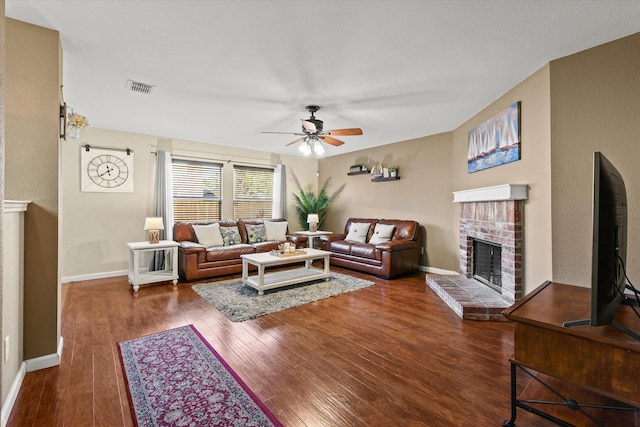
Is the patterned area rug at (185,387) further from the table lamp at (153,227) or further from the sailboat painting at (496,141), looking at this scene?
the sailboat painting at (496,141)

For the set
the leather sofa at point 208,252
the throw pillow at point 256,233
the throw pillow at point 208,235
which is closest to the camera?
the leather sofa at point 208,252

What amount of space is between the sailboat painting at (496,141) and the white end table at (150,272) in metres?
4.57

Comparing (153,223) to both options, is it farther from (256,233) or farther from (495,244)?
(495,244)

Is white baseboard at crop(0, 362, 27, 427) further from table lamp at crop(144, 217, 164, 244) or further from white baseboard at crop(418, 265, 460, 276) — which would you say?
white baseboard at crop(418, 265, 460, 276)

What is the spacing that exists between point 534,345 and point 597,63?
246 cm

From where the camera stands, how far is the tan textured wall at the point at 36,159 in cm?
206

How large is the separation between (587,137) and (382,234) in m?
3.34

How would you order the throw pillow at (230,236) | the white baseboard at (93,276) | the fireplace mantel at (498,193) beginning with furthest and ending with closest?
the throw pillow at (230,236)
the white baseboard at (93,276)
the fireplace mantel at (498,193)

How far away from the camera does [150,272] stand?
15.6 ft

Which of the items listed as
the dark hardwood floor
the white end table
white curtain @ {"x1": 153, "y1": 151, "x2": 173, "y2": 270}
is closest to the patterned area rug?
the dark hardwood floor

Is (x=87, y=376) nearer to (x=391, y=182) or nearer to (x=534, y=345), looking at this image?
(x=534, y=345)

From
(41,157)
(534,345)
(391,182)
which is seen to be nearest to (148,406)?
(41,157)

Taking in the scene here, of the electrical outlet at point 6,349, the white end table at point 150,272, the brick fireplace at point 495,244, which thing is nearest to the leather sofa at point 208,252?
the white end table at point 150,272

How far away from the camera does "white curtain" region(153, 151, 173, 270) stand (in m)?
5.16
